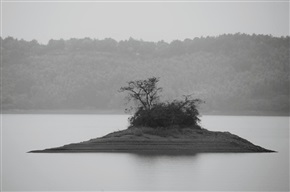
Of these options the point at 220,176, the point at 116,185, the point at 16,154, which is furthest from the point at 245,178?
the point at 16,154

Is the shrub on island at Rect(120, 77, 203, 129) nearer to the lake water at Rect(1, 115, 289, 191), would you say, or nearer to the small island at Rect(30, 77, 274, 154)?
the small island at Rect(30, 77, 274, 154)

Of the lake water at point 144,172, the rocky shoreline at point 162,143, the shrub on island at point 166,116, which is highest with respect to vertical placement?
the shrub on island at point 166,116

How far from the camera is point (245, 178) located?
45.0 meters

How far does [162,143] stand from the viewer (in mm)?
58438

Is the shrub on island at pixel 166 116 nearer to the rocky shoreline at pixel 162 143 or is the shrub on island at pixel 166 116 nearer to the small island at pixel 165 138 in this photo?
the small island at pixel 165 138

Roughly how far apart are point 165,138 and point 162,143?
1.01 metres

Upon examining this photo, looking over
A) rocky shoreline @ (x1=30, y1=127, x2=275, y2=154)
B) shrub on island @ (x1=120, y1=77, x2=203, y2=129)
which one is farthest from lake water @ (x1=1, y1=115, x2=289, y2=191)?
shrub on island @ (x1=120, y1=77, x2=203, y2=129)

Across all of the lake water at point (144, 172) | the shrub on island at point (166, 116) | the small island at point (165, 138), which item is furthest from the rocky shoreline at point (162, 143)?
the lake water at point (144, 172)

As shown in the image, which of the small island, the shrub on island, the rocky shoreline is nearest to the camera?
the rocky shoreline

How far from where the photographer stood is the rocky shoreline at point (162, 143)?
58188 mm

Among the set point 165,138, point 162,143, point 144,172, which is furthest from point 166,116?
point 144,172

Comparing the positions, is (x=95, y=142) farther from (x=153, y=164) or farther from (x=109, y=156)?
(x=153, y=164)

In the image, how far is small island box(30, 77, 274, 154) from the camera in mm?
58312

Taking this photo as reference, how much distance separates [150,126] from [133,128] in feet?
4.20
